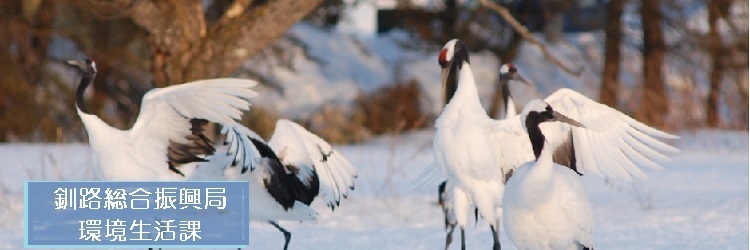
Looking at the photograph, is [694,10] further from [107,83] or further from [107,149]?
[107,149]

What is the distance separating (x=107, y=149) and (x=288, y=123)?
3.54 feet

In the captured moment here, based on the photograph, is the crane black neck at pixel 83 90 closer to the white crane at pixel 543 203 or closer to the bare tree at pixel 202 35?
the bare tree at pixel 202 35

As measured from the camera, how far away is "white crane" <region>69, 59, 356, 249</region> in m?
7.40

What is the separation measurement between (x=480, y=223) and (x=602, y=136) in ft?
7.20

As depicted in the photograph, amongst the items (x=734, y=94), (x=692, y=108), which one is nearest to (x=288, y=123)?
(x=692, y=108)

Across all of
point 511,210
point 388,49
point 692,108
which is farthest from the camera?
point 388,49

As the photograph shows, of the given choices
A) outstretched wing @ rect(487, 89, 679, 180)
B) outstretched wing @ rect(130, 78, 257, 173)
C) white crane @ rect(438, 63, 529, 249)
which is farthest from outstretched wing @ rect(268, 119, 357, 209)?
outstretched wing @ rect(487, 89, 679, 180)

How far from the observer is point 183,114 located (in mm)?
7578

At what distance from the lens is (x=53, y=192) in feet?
24.3

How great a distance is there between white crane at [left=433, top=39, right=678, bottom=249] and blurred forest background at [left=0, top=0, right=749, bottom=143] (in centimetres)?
853

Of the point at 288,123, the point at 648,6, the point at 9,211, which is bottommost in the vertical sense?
the point at 9,211

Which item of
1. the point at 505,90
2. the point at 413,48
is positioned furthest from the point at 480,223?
the point at 413,48

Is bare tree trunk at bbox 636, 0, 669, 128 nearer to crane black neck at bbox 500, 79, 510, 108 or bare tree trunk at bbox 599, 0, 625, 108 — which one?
bare tree trunk at bbox 599, 0, 625, 108

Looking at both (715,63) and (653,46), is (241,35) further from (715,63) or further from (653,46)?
(653,46)
